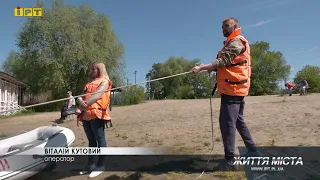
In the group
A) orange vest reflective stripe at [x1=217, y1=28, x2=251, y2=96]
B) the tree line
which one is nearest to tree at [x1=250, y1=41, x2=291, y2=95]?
the tree line

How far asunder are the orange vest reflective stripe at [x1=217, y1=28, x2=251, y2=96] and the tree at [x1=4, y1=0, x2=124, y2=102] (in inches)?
1136

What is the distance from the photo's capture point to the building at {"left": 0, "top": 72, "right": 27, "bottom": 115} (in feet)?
95.1

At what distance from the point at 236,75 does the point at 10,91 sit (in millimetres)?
34579

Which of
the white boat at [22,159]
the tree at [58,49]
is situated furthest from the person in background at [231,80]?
the tree at [58,49]

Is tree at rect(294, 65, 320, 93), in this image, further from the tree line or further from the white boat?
the white boat

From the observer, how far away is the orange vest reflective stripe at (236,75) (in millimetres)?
3764

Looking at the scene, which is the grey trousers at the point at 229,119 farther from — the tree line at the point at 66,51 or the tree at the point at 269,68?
the tree at the point at 269,68

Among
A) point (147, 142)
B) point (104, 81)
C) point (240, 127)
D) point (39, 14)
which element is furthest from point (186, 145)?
point (39, 14)

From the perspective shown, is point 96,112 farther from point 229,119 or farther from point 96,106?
point 229,119

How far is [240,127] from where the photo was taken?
4051mm

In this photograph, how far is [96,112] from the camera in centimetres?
426

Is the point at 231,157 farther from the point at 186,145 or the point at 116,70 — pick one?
the point at 116,70

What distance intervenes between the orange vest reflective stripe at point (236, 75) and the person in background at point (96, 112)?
1.79m

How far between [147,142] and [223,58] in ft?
12.1
